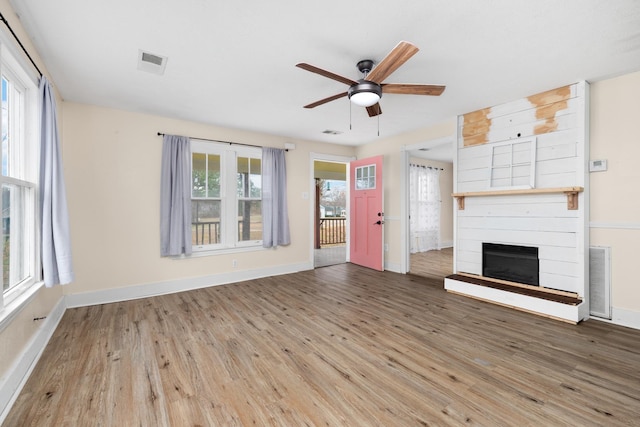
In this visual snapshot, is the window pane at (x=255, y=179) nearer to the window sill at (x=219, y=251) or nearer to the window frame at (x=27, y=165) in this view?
the window sill at (x=219, y=251)

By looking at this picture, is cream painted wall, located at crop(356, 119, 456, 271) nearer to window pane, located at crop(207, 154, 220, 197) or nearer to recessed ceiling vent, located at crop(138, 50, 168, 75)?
window pane, located at crop(207, 154, 220, 197)

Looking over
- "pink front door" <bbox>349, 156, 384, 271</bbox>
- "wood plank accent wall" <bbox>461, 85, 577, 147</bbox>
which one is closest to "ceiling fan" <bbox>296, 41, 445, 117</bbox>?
"wood plank accent wall" <bbox>461, 85, 577, 147</bbox>

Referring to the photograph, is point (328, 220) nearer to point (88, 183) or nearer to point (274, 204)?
point (274, 204)

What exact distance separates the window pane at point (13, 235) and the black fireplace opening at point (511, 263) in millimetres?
5065

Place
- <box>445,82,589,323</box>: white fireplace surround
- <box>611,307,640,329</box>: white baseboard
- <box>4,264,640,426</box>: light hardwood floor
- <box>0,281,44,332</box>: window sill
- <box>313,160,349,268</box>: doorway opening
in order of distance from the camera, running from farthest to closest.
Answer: <box>313,160,349,268</box>: doorway opening
<box>445,82,589,323</box>: white fireplace surround
<box>611,307,640,329</box>: white baseboard
<box>0,281,44,332</box>: window sill
<box>4,264,640,426</box>: light hardwood floor

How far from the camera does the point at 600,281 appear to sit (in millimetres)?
3043

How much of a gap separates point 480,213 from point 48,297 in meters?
5.19

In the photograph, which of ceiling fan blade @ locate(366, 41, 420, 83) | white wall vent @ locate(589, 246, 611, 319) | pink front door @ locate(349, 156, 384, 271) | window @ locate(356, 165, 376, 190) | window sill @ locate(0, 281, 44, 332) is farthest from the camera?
window @ locate(356, 165, 376, 190)

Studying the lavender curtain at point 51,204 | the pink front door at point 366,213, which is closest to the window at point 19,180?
the lavender curtain at point 51,204

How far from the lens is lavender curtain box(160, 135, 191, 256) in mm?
4047

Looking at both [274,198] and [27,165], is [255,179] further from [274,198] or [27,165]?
[27,165]

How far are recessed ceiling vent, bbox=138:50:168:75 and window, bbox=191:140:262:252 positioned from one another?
1673 millimetres

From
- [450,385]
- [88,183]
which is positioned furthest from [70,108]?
[450,385]

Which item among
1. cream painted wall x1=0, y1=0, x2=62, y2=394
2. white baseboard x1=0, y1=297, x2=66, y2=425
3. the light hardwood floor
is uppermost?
cream painted wall x1=0, y1=0, x2=62, y2=394
